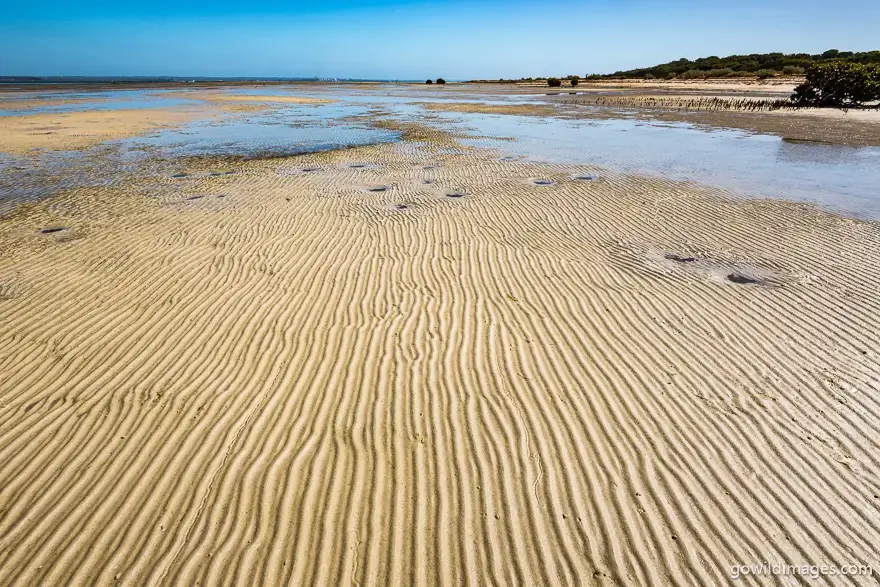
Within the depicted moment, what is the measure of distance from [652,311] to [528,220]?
4.29 meters

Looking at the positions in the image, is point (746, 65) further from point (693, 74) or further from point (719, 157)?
point (719, 157)

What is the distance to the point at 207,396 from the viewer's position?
458 centimetres

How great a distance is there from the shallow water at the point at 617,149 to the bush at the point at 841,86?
1969 cm

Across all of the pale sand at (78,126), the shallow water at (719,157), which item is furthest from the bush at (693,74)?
the pale sand at (78,126)

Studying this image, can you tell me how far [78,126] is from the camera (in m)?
25.3

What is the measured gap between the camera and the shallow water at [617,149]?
12.9 metres

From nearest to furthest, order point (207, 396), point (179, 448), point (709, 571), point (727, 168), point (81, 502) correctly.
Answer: point (709, 571), point (81, 502), point (179, 448), point (207, 396), point (727, 168)

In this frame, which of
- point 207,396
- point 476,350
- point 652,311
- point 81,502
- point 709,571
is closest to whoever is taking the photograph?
point 709,571

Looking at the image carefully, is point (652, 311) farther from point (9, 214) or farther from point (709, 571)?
point (9, 214)

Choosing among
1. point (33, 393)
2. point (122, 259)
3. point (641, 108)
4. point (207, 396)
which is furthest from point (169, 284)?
point (641, 108)

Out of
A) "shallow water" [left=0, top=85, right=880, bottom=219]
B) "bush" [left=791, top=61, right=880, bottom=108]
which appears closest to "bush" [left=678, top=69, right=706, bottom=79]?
"bush" [left=791, top=61, right=880, bottom=108]

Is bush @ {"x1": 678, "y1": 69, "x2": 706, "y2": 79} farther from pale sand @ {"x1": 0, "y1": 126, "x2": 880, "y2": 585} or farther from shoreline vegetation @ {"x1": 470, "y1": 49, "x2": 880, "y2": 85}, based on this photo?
pale sand @ {"x1": 0, "y1": 126, "x2": 880, "y2": 585}

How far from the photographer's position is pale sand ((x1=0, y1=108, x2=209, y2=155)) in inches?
782

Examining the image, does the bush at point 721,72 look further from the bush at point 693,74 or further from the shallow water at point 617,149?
the shallow water at point 617,149
